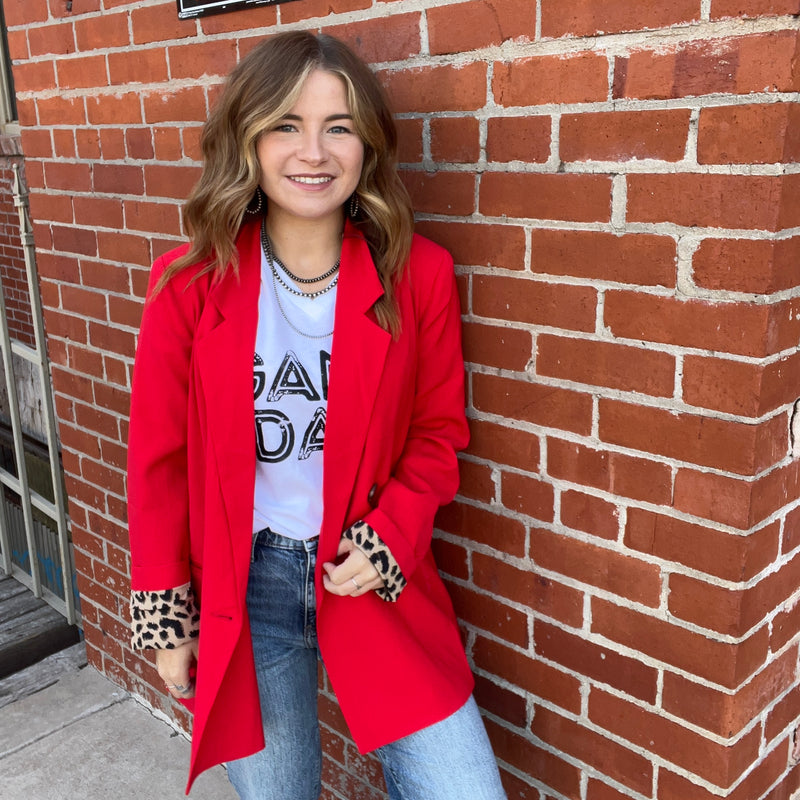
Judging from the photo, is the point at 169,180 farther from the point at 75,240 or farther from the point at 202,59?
the point at 75,240

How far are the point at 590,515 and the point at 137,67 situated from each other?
1804 millimetres

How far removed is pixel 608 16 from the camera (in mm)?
1492

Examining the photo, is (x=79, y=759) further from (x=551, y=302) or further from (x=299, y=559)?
(x=551, y=302)

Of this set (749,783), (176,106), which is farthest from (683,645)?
(176,106)

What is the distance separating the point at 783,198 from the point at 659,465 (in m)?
0.51

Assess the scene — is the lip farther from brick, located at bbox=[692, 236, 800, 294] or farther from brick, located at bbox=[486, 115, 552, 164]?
brick, located at bbox=[692, 236, 800, 294]

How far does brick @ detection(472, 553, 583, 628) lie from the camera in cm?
182

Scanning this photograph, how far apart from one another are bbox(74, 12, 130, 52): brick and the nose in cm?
112

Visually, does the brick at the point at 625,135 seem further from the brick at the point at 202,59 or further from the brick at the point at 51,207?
the brick at the point at 51,207

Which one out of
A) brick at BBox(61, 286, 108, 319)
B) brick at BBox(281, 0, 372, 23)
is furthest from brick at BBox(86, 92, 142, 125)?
brick at BBox(281, 0, 372, 23)

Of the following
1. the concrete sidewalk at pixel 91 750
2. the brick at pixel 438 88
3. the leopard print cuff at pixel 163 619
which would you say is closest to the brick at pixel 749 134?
the brick at pixel 438 88

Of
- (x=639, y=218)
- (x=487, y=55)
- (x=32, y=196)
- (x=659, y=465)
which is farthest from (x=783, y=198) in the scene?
(x=32, y=196)

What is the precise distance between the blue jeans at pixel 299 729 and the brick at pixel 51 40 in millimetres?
1828

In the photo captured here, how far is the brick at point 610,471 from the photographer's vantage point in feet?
5.26
